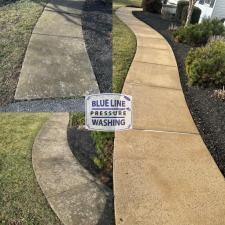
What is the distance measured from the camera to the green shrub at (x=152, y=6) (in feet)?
57.5

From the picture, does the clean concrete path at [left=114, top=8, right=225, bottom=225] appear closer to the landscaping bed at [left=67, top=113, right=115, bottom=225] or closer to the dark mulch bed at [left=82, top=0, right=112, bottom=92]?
the landscaping bed at [left=67, top=113, right=115, bottom=225]

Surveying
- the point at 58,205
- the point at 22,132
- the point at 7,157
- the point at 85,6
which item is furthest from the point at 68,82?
the point at 85,6

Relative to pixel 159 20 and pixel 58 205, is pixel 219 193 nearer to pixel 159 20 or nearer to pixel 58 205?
Result: pixel 58 205

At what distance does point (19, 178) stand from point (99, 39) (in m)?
6.39

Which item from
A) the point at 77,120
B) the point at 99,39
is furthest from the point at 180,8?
Answer: the point at 77,120

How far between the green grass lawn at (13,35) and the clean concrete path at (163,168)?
2.43 m

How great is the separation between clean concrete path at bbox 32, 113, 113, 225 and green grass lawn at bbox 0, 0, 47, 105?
6.05 feet

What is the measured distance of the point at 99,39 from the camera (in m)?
10.3

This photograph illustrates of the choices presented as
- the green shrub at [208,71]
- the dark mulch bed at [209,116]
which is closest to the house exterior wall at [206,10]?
the dark mulch bed at [209,116]

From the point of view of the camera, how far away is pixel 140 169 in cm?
503

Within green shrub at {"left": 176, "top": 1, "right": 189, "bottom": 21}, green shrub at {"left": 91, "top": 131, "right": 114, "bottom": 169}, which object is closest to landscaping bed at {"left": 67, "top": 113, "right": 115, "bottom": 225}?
green shrub at {"left": 91, "top": 131, "right": 114, "bottom": 169}

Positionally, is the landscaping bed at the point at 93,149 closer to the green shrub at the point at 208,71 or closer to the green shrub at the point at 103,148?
the green shrub at the point at 103,148

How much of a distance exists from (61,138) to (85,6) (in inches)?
374

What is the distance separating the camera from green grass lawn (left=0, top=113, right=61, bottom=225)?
4.12 m
